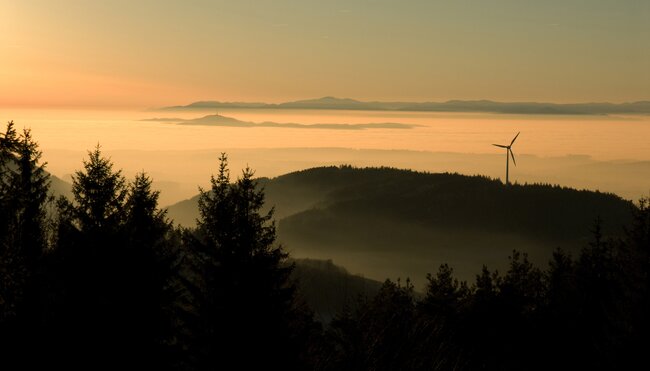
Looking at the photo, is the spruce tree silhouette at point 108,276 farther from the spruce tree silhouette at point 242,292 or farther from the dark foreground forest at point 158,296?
the spruce tree silhouette at point 242,292

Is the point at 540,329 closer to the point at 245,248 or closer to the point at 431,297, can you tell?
the point at 431,297

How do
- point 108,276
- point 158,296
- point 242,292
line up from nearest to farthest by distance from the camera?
point 242,292
point 108,276
point 158,296

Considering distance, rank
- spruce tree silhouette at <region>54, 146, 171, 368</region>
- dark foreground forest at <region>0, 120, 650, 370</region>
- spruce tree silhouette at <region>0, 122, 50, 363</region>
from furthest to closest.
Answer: spruce tree silhouette at <region>54, 146, 171, 368</region>, dark foreground forest at <region>0, 120, 650, 370</region>, spruce tree silhouette at <region>0, 122, 50, 363</region>

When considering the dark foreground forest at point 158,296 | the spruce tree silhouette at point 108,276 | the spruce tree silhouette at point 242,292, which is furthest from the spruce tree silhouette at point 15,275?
the spruce tree silhouette at point 242,292

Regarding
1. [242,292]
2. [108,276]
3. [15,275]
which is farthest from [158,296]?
[15,275]

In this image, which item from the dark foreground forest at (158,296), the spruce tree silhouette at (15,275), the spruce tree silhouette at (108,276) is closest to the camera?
the spruce tree silhouette at (15,275)

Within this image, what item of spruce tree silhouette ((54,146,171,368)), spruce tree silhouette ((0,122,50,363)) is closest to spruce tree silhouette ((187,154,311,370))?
spruce tree silhouette ((54,146,171,368))

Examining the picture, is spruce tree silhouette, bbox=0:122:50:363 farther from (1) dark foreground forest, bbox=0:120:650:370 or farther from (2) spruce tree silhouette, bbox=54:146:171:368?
(2) spruce tree silhouette, bbox=54:146:171:368

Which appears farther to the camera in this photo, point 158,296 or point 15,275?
point 158,296

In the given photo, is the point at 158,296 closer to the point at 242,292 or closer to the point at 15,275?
the point at 242,292

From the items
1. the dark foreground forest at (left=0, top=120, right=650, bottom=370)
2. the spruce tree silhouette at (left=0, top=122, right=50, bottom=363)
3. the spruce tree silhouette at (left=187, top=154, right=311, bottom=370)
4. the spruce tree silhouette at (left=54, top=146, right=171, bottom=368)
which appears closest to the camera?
the spruce tree silhouette at (left=0, top=122, right=50, bottom=363)

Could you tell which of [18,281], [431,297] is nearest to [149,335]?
[18,281]
